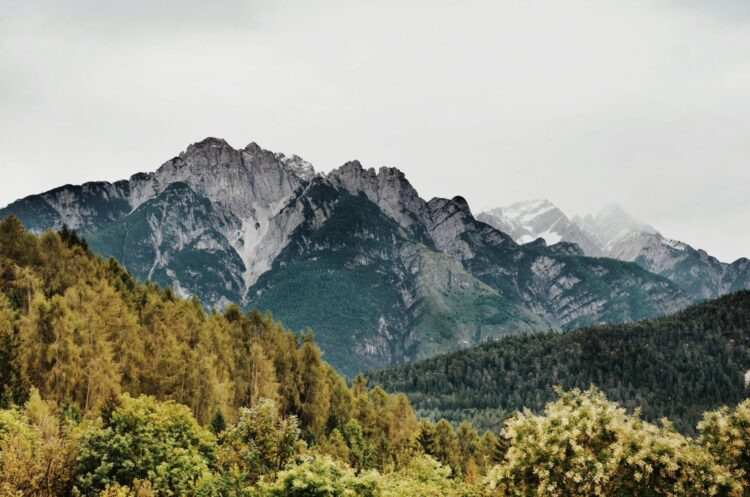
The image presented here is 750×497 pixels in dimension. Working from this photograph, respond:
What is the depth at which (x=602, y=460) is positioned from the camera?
32.7 m

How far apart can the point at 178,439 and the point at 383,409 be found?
3483 inches

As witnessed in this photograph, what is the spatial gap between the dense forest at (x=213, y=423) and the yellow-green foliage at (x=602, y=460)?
9cm

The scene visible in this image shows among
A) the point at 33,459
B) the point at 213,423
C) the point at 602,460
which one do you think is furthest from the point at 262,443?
the point at 213,423

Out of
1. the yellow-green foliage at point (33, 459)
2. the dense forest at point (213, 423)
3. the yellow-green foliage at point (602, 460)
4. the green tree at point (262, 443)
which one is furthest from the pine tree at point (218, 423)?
the yellow-green foliage at point (602, 460)

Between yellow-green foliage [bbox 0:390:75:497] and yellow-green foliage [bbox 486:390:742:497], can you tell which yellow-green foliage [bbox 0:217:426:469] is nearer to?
yellow-green foliage [bbox 0:390:75:497]

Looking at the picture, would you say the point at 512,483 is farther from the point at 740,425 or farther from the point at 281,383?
the point at 281,383

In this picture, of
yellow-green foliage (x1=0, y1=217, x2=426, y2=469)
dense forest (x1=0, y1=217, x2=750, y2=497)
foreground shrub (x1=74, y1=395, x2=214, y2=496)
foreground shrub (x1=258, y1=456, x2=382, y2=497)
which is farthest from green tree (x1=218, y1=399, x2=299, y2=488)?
yellow-green foliage (x1=0, y1=217, x2=426, y2=469)

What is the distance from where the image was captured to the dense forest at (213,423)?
33125 millimetres

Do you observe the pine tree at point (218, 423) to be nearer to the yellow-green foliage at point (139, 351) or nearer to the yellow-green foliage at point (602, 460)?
the yellow-green foliage at point (139, 351)

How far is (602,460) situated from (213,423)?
169ft

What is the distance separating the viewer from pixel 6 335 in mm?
65188

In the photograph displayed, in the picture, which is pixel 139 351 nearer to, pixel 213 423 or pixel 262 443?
pixel 213 423

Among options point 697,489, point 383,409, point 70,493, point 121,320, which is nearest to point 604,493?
point 697,489

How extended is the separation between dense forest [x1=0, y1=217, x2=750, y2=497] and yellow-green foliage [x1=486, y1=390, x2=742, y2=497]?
86mm
